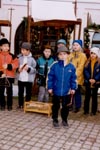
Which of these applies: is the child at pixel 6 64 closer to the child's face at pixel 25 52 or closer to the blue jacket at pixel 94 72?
the child's face at pixel 25 52

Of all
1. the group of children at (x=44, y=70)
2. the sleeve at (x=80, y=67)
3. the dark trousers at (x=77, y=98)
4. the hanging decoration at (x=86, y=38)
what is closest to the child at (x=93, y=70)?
the group of children at (x=44, y=70)

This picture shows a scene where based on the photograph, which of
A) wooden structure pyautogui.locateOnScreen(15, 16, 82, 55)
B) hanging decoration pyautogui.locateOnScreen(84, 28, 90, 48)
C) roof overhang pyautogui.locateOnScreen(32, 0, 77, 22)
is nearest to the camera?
roof overhang pyautogui.locateOnScreen(32, 0, 77, 22)

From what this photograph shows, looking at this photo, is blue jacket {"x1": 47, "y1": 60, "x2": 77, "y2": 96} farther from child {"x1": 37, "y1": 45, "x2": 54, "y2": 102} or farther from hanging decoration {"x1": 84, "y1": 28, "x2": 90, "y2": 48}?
hanging decoration {"x1": 84, "y1": 28, "x2": 90, "y2": 48}

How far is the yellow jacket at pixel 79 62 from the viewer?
23.7ft

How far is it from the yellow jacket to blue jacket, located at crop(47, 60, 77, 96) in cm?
98

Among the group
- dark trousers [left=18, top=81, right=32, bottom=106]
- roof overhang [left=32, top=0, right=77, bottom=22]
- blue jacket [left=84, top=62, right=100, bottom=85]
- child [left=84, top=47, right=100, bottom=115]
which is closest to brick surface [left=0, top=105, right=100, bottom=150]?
dark trousers [left=18, top=81, right=32, bottom=106]

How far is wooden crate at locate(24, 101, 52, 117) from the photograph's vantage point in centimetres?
715

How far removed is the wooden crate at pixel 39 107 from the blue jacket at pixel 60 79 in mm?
970

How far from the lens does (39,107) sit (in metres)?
7.27

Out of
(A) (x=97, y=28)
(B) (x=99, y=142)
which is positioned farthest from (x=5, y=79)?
(A) (x=97, y=28)

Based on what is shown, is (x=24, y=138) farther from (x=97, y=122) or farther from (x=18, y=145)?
(x=97, y=122)

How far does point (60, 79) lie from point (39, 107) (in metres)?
1.29

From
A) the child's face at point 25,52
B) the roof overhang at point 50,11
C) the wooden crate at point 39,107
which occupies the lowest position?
the wooden crate at point 39,107

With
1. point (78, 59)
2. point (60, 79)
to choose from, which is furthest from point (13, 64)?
point (60, 79)
